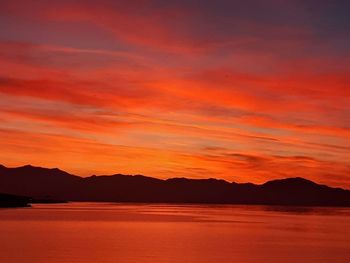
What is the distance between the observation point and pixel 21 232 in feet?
202

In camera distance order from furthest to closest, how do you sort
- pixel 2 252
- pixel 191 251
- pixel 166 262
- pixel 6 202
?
1. pixel 6 202
2. pixel 191 251
3. pixel 2 252
4. pixel 166 262

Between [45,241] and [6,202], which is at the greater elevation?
[6,202]

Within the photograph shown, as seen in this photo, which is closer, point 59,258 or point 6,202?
point 59,258

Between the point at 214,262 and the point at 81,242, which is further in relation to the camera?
the point at 81,242

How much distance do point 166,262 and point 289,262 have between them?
8.14 metres

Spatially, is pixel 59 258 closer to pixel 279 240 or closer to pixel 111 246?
pixel 111 246

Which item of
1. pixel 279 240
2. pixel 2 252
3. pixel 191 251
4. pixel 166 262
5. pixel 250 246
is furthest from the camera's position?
pixel 279 240

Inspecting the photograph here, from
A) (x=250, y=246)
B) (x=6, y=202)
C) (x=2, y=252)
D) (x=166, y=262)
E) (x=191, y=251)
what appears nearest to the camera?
(x=166, y=262)

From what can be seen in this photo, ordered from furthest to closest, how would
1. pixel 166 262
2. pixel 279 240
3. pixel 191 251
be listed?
pixel 279 240
pixel 191 251
pixel 166 262

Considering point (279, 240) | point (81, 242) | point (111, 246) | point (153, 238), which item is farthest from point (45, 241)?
point (279, 240)

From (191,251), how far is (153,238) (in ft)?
39.6

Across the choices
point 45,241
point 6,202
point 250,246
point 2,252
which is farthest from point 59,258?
point 6,202

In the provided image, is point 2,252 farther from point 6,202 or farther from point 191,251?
point 6,202

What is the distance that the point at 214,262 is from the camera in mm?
40531
